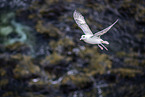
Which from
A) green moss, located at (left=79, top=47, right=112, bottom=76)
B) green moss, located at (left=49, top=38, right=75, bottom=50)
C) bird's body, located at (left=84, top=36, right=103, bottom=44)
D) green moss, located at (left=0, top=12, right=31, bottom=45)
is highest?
bird's body, located at (left=84, top=36, right=103, bottom=44)

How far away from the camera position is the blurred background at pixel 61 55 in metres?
1.00

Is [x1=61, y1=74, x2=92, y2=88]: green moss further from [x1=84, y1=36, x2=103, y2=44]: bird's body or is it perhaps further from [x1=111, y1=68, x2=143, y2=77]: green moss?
[x1=84, y1=36, x2=103, y2=44]: bird's body

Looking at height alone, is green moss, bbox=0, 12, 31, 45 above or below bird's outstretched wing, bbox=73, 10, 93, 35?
below

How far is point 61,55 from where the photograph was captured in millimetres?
1021

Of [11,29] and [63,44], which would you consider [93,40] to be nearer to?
[63,44]

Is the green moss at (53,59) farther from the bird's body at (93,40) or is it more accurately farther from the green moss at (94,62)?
the bird's body at (93,40)

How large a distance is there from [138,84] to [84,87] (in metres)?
0.33

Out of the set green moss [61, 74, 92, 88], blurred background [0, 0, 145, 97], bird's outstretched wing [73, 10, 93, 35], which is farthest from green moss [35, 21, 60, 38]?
bird's outstretched wing [73, 10, 93, 35]

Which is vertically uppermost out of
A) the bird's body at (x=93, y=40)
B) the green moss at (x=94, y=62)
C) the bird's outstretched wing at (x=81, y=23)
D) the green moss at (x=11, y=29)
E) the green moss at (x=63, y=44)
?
the bird's body at (x=93, y=40)

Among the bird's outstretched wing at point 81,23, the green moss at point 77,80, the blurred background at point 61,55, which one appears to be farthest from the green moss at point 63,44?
the bird's outstretched wing at point 81,23

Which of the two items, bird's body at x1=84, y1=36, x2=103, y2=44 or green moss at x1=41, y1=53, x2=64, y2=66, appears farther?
green moss at x1=41, y1=53, x2=64, y2=66

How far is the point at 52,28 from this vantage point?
3.45 feet

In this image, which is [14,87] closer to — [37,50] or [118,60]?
[37,50]

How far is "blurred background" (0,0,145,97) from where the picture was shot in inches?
39.5
